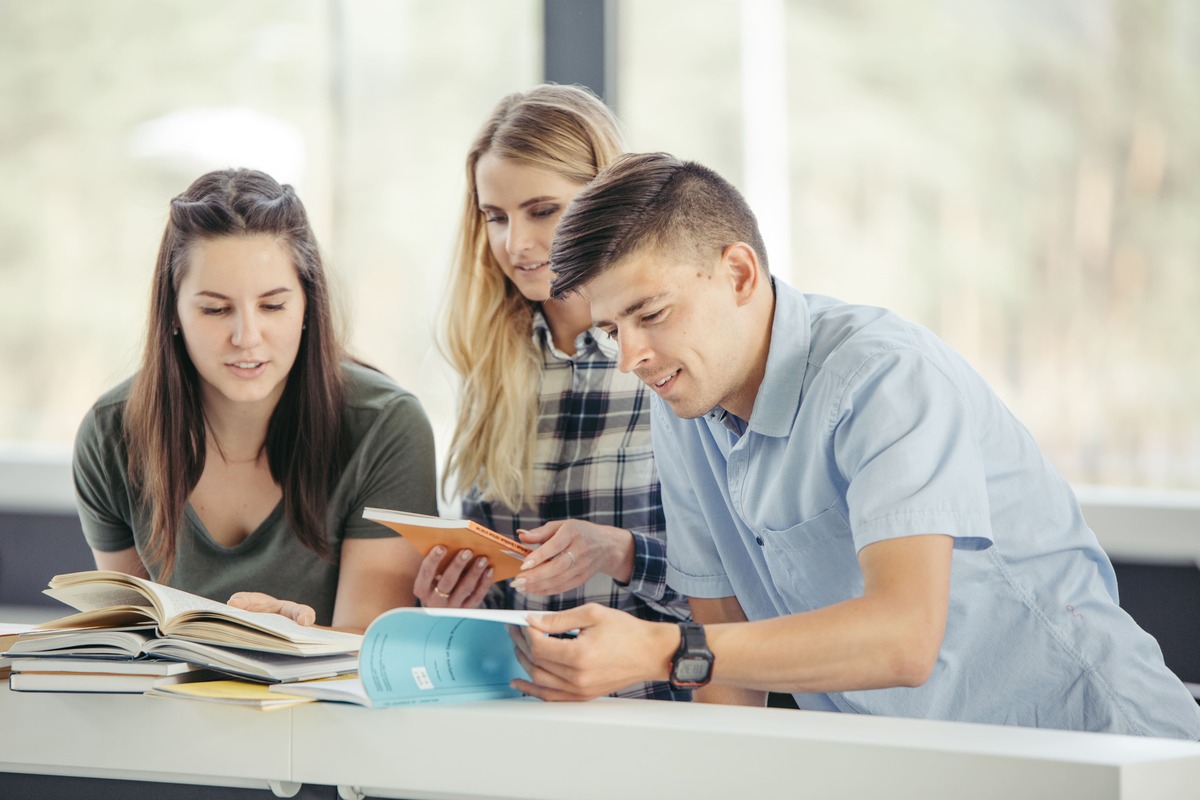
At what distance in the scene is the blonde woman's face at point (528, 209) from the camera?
200 centimetres

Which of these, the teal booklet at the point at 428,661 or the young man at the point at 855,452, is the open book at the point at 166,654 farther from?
the young man at the point at 855,452

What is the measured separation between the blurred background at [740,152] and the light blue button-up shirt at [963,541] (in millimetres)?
1031

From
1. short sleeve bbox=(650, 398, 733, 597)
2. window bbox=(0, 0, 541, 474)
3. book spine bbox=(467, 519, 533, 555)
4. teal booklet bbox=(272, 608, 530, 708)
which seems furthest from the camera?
window bbox=(0, 0, 541, 474)

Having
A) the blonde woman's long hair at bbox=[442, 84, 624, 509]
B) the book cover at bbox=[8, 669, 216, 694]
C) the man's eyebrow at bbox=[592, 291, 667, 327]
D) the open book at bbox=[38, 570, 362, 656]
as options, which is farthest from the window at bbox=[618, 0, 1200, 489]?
the book cover at bbox=[8, 669, 216, 694]

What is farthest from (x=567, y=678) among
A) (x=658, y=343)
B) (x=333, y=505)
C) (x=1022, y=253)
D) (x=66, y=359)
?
(x=66, y=359)

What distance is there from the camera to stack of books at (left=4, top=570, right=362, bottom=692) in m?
1.24

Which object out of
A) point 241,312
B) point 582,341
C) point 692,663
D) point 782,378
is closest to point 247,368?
point 241,312

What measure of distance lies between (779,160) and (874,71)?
0.33m

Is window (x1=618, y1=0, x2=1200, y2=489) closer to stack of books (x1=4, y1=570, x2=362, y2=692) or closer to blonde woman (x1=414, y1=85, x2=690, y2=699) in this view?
blonde woman (x1=414, y1=85, x2=690, y2=699)

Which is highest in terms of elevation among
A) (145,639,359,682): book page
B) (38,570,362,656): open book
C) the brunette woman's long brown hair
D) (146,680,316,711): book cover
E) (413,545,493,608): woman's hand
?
the brunette woman's long brown hair

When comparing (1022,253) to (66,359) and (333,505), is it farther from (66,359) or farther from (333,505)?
(66,359)

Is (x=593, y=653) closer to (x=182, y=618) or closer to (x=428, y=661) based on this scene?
(x=428, y=661)

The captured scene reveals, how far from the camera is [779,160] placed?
10.2 feet

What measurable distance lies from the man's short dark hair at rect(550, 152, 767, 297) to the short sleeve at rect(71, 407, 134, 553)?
995mm
